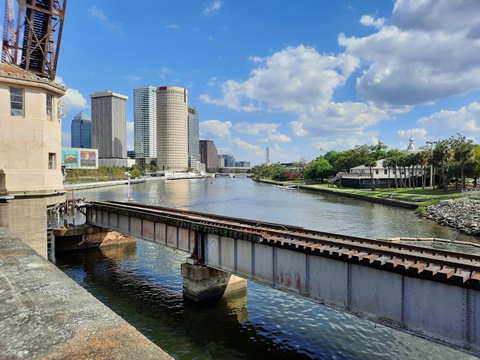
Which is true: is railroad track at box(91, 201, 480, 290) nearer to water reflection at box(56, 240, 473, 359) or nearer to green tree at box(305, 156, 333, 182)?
water reflection at box(56, 240, 473, 359)

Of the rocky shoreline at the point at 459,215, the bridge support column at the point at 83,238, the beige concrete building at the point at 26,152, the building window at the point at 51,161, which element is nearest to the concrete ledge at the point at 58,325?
the beige concrete building at the point at 26,152

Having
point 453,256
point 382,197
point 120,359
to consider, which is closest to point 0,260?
point 120,359

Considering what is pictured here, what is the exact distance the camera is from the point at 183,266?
22828mm

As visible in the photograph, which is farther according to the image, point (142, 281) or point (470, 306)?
point (142, 281)

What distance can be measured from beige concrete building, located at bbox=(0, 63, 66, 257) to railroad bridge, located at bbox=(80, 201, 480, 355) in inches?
491

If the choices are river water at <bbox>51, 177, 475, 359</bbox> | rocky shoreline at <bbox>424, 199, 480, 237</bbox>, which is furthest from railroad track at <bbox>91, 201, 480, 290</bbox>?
rocky shoreline at <bbox>424, 199, 480, 237</bbox>

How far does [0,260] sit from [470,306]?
17.5 meters

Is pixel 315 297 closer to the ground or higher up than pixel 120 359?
closer to the ground

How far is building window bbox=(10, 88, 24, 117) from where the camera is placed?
24.6 metres

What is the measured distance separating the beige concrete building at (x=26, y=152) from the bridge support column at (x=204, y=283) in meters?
13.1

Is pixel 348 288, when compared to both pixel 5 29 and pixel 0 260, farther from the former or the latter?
pixel 5 29

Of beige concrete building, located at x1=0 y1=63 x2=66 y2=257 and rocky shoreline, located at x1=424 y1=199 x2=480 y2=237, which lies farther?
rocky shoreline, located at x1=424 y1=199 x2=480 y2=237

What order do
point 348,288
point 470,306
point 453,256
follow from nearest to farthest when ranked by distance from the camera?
1. point 470,306
2. point 348,288
3. point 453,256

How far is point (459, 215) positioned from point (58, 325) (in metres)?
64.0
